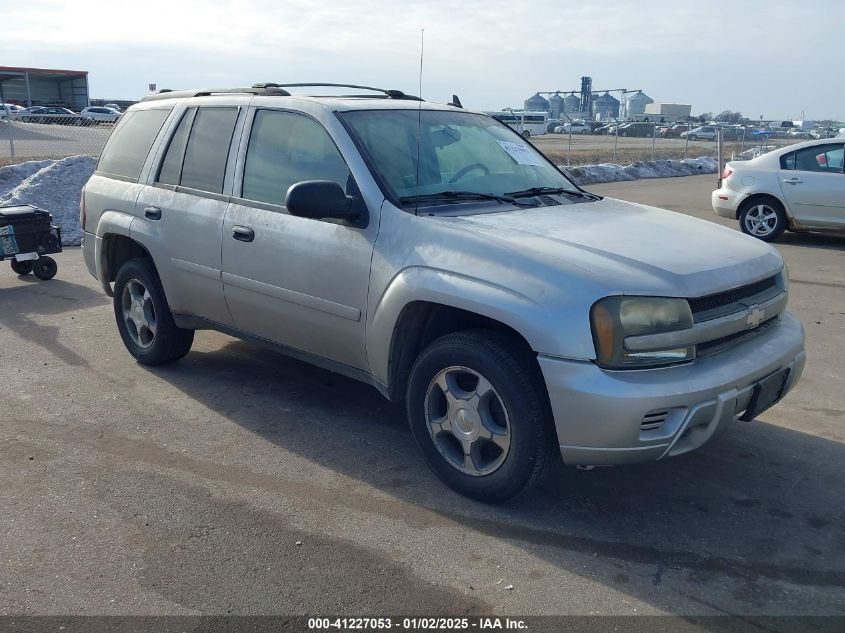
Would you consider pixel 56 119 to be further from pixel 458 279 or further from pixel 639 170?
pixel 458 279

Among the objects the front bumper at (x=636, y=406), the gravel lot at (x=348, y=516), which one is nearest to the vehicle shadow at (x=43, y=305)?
the gravel lot at (x=348, y=516)

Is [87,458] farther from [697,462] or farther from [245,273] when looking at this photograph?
[697,462]

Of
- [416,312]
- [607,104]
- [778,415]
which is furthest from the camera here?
[607,104]

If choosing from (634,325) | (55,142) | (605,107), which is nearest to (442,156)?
(634,325)

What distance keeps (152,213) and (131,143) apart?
794 millimetres

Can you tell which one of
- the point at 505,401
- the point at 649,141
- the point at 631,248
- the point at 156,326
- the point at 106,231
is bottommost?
the point at 156,326

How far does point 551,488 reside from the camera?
4129 mm

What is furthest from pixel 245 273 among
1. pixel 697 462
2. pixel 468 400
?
pixel 697 462

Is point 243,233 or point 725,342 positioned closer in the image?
point 725,342

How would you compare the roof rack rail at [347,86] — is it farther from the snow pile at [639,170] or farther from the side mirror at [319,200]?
the snow pile at [639,170]

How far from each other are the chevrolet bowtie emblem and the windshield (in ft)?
4.80

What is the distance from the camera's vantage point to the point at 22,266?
8.90m

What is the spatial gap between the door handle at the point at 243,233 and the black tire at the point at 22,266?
5.07 m

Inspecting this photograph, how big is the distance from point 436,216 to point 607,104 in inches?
3917
